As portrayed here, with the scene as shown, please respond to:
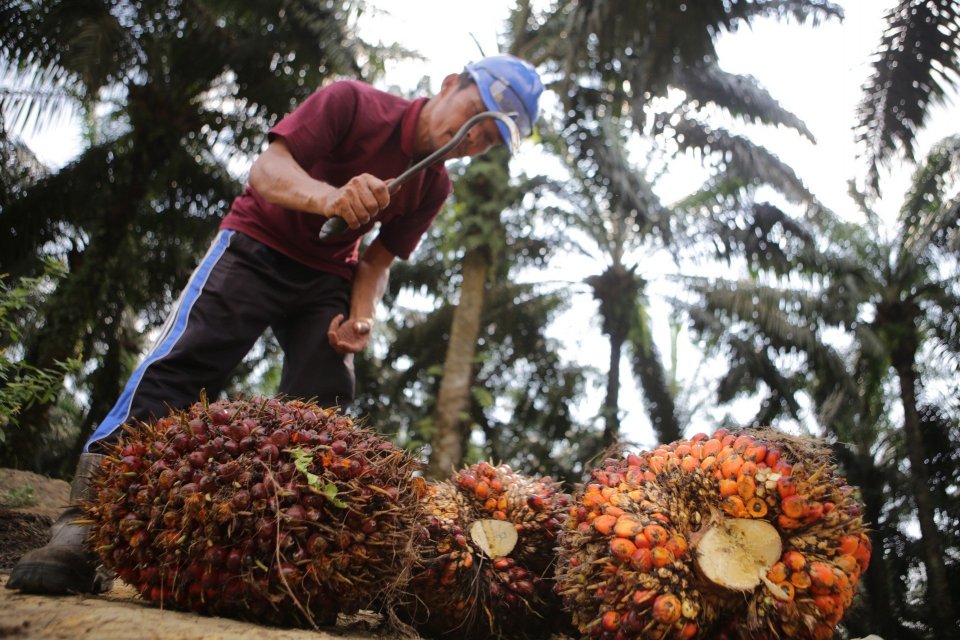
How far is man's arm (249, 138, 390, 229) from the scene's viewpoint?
2283 mm

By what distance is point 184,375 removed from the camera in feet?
7.36

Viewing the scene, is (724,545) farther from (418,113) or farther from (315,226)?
(418,113)

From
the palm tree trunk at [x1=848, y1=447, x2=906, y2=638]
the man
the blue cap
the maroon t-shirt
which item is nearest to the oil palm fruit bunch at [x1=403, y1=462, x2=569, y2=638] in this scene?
the man

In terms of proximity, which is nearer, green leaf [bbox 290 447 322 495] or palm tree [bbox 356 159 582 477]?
green leaf [bbox 290 447 322 495]

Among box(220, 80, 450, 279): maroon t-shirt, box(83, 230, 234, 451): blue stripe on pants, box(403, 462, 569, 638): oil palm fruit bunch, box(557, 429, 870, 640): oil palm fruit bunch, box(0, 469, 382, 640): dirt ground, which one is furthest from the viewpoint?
box(220, 80, 450, 279): maroon t-shirt

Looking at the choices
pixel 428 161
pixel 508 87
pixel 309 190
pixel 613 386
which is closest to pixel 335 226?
pixel 309 190

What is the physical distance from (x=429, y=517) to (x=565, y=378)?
38.7 feet

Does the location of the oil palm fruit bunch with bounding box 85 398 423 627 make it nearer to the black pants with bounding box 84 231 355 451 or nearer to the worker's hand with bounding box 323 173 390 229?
the black pants with bounding box 84 231 355 451

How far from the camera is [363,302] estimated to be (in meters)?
2.90

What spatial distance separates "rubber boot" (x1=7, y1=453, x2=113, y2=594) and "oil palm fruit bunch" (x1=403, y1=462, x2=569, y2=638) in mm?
783

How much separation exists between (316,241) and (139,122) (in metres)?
7.17

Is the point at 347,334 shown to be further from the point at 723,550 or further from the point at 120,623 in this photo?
the point at 723,550

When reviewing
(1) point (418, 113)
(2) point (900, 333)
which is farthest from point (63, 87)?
(2) point (900, 333)

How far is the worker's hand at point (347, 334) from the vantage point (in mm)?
2699
